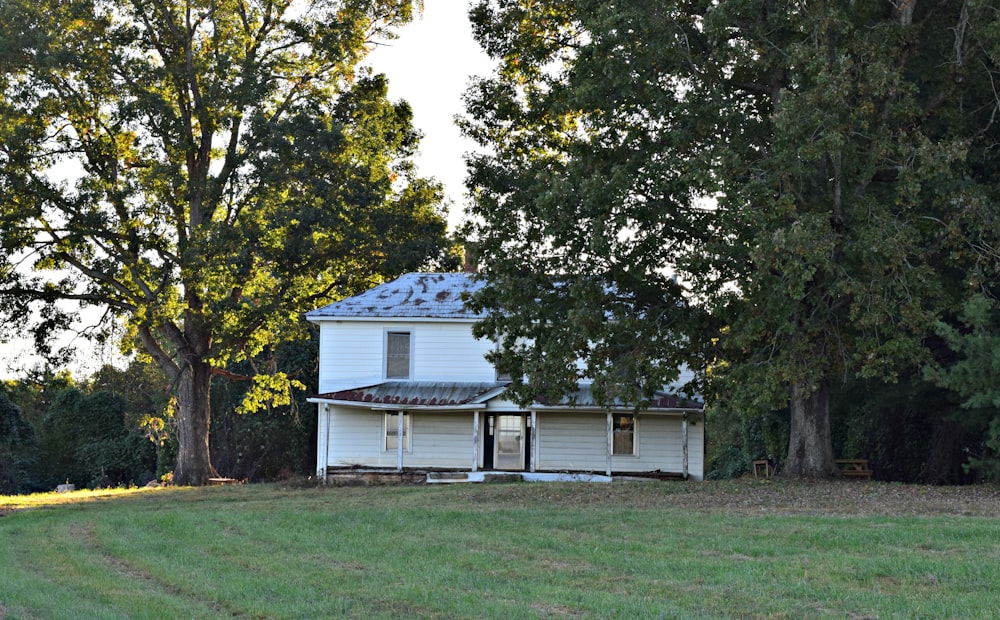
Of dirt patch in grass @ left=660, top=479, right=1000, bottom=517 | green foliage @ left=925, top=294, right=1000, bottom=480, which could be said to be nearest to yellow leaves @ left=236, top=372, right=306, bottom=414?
dirt patch in grass @ left=660, top=479, right=1000, bottom=517

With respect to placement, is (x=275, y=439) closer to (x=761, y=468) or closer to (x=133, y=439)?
(x=133, y=439)

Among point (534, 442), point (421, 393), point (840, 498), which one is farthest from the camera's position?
point (534, 442)

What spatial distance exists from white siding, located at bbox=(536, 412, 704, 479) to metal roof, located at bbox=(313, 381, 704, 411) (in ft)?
3.47

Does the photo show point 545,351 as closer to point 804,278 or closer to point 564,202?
point 564,202

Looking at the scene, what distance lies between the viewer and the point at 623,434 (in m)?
33.2

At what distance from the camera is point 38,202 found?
105 feet

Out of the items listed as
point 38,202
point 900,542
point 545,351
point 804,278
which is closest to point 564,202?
point 545,351

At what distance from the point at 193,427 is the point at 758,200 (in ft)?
71.9

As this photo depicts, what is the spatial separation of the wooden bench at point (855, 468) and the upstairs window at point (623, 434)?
6106 mm

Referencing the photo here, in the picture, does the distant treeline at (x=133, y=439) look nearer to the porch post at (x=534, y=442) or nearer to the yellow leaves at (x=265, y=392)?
the yellow leaves at (x=265, y=392)

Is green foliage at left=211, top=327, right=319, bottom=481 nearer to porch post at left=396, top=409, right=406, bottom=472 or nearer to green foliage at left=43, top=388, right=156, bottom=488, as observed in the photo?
green foliage at left=43, top=388, right=156, bottom=488

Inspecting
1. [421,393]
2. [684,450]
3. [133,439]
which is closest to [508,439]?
[421,393]

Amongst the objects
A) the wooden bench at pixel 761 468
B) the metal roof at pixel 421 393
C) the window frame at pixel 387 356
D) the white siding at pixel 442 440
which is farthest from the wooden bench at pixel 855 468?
the window frame at pixel 387 356

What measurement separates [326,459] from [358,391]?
255 centimetres
